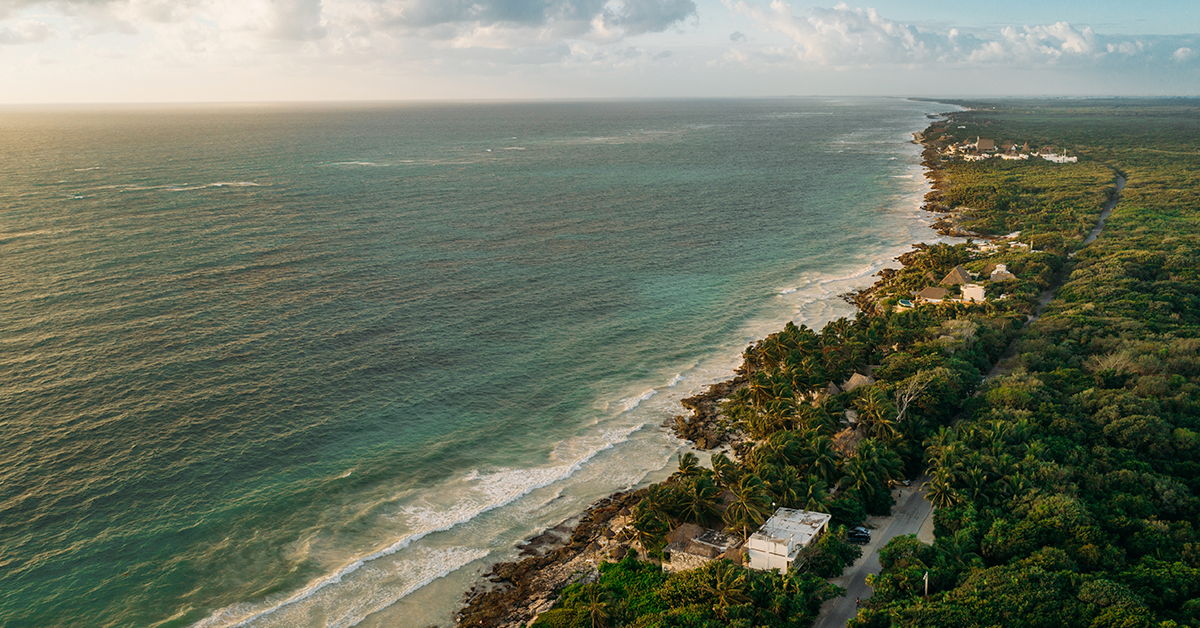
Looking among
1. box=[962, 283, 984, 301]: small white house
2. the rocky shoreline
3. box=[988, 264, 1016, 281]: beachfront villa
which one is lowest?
the rocky shoreline

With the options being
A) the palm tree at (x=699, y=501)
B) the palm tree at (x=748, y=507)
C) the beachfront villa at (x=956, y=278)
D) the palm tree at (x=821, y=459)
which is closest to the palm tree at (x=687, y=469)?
the palm tree at (x=699, y=501)

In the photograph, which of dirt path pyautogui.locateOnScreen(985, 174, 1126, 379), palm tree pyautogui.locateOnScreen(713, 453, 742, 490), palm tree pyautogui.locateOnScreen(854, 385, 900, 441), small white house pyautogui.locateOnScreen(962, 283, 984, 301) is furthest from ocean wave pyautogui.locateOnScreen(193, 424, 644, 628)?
small white house pyautogui.locateOnScreen(962, 283, 984, 301)

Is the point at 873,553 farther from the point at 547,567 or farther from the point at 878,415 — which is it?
the point at 547,567

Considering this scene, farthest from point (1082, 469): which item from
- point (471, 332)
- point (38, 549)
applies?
point (38, 549)

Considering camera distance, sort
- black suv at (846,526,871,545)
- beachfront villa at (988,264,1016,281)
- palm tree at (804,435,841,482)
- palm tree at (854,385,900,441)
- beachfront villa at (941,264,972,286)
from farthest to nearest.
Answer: beachfront villa at (988,264,1016,281) < beachfront villa at (941,264,972,286) < palm tree at (854,385,900,441) < palm tree at (804,435,841,482) < black suv at (846,526,871,545)

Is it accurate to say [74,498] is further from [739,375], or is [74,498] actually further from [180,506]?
[739,375]

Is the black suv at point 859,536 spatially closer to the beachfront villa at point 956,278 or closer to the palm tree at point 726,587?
the palm tree at point 726,587

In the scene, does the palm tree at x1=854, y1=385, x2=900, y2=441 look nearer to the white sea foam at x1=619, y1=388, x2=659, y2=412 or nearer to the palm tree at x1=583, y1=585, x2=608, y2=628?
the white sea foam at x1=619, y1=388, x2=659, y2=412

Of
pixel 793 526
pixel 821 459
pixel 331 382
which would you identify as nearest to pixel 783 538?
pixel 793 526
